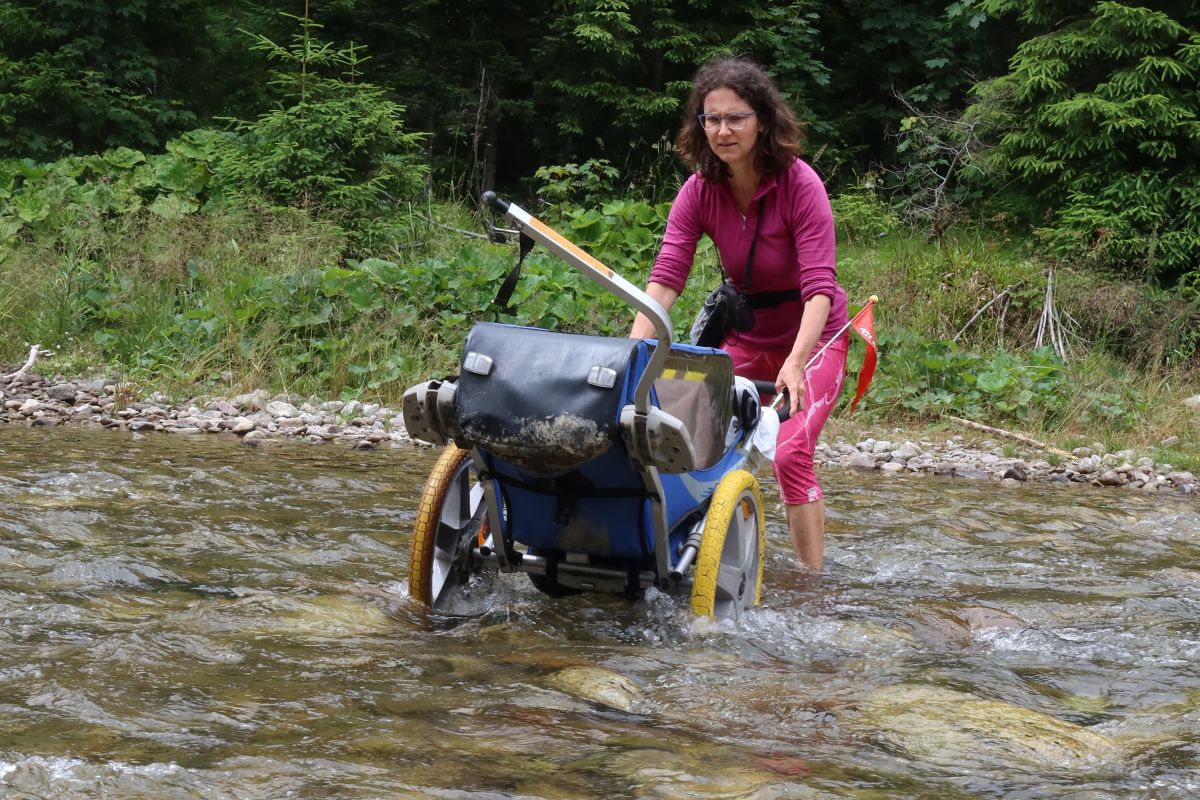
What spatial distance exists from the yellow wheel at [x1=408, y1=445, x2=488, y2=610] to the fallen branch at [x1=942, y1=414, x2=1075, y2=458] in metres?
5.57

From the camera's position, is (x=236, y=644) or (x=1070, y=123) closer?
(x=236, y=644)

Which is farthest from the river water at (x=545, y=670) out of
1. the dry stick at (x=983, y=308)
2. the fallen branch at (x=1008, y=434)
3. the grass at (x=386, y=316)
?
the dry stick at (x=983, y=308)

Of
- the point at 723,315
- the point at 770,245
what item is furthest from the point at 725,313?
the point at 770,245

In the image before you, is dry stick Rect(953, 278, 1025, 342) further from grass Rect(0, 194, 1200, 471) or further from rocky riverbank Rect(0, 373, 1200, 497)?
rocky riverbank Rect(0, 373, 1200, 497)

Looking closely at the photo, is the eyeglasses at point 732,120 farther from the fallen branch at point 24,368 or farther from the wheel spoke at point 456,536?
the fallen branch at point 24,368

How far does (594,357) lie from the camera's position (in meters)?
3.14

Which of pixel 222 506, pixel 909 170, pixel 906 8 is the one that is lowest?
pixel 222 506

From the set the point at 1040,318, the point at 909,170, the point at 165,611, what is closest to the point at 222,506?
the point at 165,611

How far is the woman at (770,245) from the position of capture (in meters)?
4.02

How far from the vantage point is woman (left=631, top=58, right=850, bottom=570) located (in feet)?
13.2

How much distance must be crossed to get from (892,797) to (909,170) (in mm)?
13045

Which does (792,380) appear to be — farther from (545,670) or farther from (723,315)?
(545,670)

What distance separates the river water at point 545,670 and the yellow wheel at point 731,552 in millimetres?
116

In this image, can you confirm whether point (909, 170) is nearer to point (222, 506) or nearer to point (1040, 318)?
point (1040, 318)
